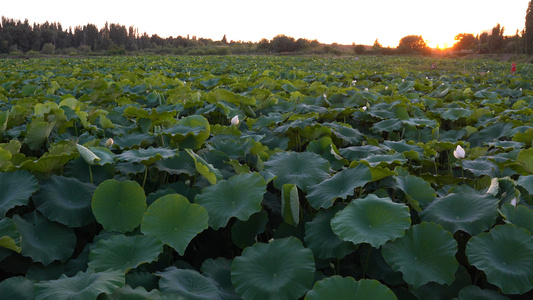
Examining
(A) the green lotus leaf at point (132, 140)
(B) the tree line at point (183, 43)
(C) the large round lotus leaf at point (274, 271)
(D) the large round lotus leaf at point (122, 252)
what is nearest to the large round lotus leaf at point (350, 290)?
(C) the large round lotus leaf at point (274, 271)

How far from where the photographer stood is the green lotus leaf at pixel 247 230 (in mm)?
1364

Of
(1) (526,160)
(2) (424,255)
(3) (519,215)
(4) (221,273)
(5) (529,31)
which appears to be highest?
(5) (529,31)

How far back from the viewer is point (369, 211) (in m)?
1.24

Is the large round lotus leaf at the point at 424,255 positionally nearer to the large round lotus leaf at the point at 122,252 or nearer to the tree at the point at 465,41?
the large round lotus leaf at the point at 122,252

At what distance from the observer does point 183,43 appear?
252ft

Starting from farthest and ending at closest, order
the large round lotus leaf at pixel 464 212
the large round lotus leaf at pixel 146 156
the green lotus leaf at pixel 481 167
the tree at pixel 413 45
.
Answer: the tree at pixel 413 45 → the green lotus leaf at pixel 481 167 → the large round lotus leaf at pixel 146 156 → the large round lotus leaf at pixel 464 212

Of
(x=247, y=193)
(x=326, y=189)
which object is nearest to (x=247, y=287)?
(x=247, y=193)

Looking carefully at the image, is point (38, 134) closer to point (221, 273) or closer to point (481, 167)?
point (221, 273)

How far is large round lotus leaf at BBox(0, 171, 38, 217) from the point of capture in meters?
1.27

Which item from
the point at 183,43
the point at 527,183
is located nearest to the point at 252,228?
the point at 527,183

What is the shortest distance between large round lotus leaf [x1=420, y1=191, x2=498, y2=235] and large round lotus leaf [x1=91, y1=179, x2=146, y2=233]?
3.36 ft

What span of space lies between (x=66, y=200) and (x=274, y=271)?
826 mm

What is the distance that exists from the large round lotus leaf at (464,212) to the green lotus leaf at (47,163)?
4.46ft

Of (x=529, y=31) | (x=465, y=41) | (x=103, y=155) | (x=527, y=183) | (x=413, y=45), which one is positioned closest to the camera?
(x=527, y=183)
